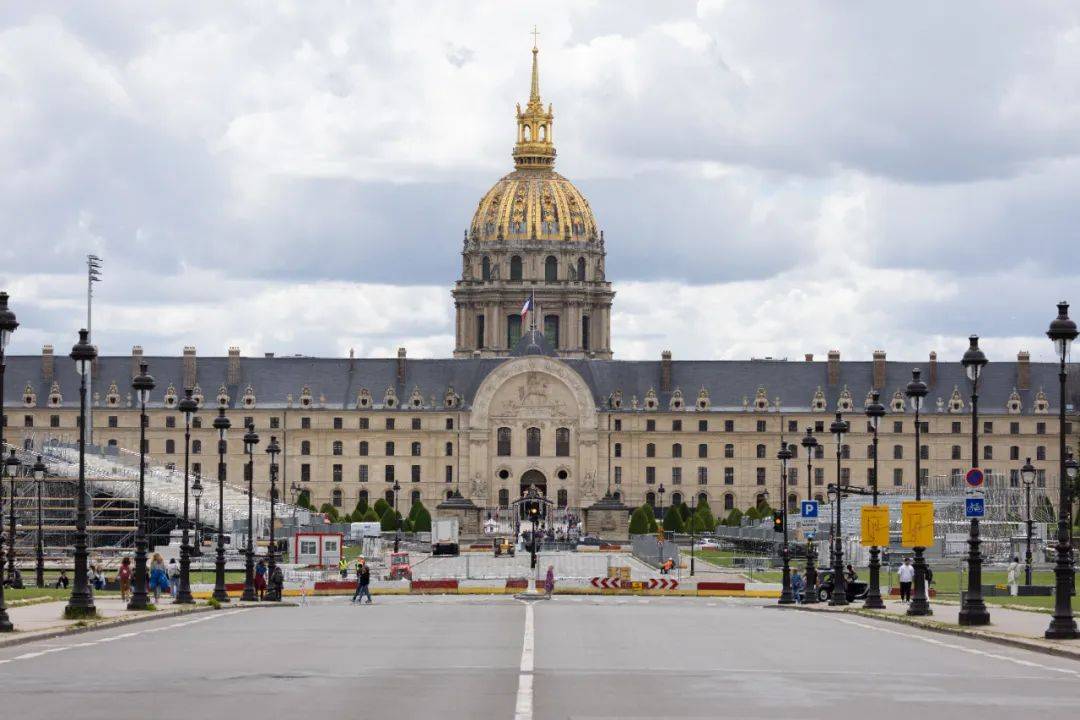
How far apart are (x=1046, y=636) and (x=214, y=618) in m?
18.6

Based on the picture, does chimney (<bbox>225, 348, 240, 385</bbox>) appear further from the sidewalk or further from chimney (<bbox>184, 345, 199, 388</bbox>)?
the sidewalk

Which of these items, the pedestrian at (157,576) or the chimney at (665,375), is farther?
the chimney at (665,375)

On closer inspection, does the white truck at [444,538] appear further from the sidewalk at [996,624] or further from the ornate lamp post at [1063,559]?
the ornate lamp post at [1063,559]

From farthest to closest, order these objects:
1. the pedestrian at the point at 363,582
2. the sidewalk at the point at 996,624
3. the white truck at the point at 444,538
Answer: the white truck at the point at 444,538, the pedestrian at the point at 363,582, the sidewalk at the point at 996,624

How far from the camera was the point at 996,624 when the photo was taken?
43938 millimetres

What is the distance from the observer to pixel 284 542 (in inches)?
4614

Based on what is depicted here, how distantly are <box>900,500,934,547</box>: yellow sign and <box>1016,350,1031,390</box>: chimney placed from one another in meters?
133

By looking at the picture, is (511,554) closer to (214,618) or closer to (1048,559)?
(1048,559)

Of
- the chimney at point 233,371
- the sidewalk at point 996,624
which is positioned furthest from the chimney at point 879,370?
the sidewalk at point 996,624

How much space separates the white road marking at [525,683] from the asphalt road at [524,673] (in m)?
0.03

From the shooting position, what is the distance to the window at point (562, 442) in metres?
180

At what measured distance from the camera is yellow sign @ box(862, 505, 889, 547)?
55.9 m

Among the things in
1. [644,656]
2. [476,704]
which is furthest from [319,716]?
[644,656]

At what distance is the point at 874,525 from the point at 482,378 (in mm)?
126422
